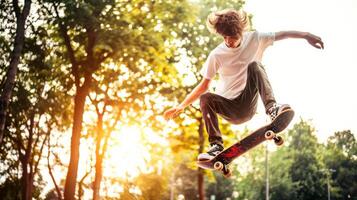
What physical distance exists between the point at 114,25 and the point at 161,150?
10465 mm

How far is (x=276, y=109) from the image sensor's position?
5363mm

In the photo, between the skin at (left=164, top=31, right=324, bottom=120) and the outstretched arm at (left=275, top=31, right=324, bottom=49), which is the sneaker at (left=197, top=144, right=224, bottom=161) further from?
the outstretched arm at (left=275, top=31, right=324, bottom=49)

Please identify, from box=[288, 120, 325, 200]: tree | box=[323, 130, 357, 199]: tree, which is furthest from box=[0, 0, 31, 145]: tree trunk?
box=[323, 130, 357, 199]: tree

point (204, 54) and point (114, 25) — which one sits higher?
point (204, 54)

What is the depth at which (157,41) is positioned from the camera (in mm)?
15961

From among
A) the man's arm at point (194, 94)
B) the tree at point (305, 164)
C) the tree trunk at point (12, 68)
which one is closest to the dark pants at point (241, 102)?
the man's arm at point (194, 94)

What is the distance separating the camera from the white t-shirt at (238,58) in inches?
220

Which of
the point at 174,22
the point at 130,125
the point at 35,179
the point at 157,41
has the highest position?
the point at 174,22

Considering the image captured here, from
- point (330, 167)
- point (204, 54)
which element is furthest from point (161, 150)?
point (330, 167)

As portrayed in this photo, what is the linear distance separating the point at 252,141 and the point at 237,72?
1.06 metres

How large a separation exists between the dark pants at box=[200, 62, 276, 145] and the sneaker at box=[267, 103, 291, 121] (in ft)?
0.22

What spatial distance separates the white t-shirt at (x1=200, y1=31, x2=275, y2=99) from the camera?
5582 mm

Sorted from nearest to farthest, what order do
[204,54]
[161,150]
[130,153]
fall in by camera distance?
[204,54] < [161,150] < [130,153]

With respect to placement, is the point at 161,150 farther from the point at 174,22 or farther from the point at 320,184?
the point at 320,184
